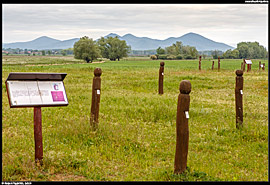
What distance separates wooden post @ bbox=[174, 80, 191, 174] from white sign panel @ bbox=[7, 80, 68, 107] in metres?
2.16

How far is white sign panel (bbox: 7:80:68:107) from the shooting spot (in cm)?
581

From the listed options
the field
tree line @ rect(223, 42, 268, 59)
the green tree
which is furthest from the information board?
tree line @ rect(223, 42, 268, 59)

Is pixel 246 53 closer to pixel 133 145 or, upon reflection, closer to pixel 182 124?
pixel 133 145

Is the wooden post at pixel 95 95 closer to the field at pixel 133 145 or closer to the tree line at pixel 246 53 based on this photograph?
the field at pixel 133 145

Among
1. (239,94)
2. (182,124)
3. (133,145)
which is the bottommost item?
(133,145)

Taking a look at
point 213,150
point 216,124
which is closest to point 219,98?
point 216,124

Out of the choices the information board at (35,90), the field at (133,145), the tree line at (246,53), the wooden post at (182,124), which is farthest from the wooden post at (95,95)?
the tree line at (246,53)

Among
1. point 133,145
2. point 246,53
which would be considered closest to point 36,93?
point 133,145

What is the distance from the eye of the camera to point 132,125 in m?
10.2

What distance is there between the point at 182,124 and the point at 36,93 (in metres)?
2.68

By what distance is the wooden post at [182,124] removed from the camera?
5848mm

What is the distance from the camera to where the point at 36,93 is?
606cm

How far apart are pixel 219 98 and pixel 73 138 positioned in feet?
33.9

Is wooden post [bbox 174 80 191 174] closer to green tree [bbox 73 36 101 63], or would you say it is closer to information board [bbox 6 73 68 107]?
information board [bbox 6 73 68 107]
